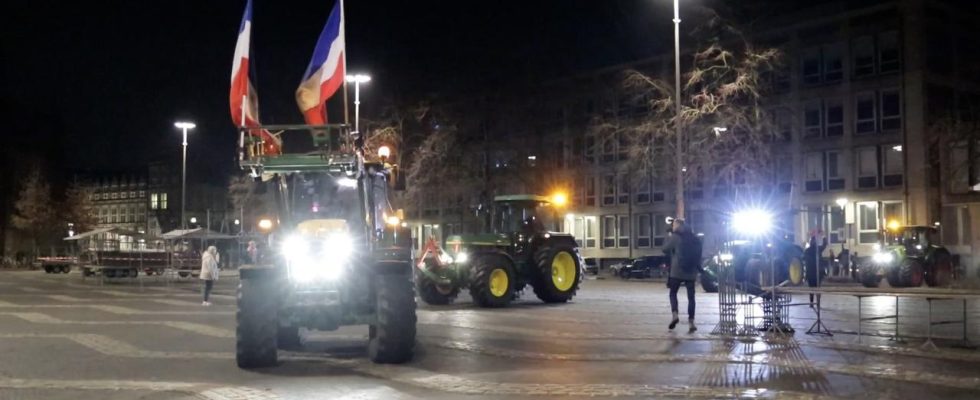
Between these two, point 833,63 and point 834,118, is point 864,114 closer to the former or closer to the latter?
point 834,118

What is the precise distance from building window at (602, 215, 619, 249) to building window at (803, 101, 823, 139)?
52.7ft

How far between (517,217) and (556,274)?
75.4 inches

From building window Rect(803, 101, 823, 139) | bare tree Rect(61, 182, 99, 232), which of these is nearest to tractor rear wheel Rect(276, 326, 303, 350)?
building window Rect(803, 101, 823, 139)

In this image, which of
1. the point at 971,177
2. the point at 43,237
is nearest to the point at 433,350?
the point at 971,177

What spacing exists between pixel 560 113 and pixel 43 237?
51.5m

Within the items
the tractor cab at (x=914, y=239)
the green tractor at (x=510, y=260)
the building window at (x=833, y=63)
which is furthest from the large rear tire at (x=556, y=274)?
the building window at (x=833, y=63)

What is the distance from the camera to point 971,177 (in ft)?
144

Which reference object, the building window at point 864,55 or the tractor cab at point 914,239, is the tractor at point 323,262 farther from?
the building window at point 864,55

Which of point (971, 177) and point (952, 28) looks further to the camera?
point (952, 28)

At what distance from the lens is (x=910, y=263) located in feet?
111

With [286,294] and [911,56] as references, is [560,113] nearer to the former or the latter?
[911,56]

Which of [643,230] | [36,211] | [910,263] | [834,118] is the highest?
[834,118]

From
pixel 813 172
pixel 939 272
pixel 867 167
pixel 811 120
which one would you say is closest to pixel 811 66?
pixel 811 120

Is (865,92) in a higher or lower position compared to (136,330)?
higher
